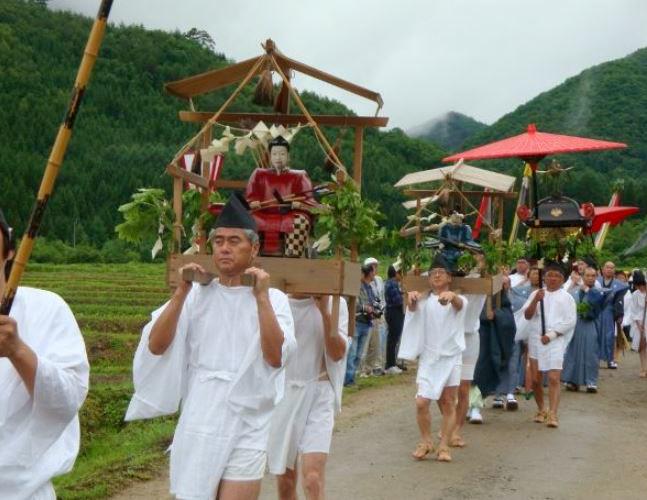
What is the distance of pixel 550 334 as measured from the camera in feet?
Answer: 45.7

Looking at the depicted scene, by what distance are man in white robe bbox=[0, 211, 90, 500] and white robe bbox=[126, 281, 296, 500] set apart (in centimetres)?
161

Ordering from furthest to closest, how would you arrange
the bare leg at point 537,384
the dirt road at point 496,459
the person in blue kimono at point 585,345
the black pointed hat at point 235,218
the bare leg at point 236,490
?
the person in blue kimono at point 585,345, the bare leg at point 537,384, the dirt road at point 496,459, the black pointed hat at point 235,218, the bare leg at point 236,490

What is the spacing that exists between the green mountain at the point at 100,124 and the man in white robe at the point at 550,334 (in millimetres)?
29236

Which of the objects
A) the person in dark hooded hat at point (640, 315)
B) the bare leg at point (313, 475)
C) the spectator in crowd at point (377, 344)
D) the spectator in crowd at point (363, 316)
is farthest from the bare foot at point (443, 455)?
the person in dark hooded hat at point (640, 315)

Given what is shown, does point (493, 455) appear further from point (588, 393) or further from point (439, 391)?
point (588, 393)

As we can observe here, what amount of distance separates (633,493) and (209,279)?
17.2 feet

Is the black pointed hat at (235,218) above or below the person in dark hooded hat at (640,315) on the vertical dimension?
above

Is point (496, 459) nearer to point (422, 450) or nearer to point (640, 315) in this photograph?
point (422, 450)

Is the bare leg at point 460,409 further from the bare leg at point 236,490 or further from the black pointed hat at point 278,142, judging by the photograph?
the bare leg at point 236,490

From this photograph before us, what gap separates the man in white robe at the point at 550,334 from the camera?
13.6 m

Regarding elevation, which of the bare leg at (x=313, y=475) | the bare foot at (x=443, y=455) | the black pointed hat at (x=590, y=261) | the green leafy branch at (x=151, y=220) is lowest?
the bare foot at (x=443, y=455)

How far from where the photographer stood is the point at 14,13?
115m

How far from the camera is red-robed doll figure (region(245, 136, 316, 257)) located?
24.6 ft

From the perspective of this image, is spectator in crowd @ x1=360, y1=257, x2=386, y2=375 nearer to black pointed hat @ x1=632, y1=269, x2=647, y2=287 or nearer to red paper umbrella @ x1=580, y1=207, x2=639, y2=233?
black pointed hat @ x1=632, y1=269, x2=647, y2=287
